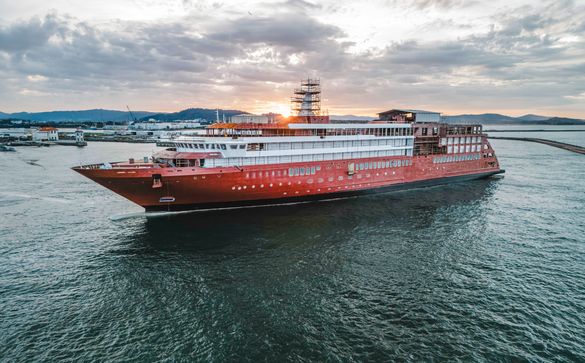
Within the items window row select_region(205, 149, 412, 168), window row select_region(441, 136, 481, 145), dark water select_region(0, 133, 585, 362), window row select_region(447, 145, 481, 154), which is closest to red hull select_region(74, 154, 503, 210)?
window row select_region(205, 149, 412, 168)

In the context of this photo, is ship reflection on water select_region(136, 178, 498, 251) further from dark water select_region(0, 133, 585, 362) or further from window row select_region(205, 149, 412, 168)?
window row select_region(205, 149, 412, 168)

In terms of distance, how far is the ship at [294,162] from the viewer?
34312 mm

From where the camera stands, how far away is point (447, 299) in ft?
66.4

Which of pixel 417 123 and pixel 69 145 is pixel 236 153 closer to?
pixel 417 123

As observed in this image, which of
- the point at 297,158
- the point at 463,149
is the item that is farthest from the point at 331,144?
the point at 463,149

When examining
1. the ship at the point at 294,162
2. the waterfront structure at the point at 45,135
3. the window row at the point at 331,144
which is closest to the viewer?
the ship at the point at 294,162

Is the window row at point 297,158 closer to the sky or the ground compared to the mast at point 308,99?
closer to the ground

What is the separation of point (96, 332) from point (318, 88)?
42255 mm

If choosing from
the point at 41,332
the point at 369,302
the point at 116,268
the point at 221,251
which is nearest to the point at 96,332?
the point at 41,332

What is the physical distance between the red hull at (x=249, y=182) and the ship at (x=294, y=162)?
103 millimetres

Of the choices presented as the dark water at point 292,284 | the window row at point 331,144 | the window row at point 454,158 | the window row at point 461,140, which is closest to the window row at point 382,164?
the window row at point 331,144

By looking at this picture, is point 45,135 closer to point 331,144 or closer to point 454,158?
point 331,144

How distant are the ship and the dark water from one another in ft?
9.67

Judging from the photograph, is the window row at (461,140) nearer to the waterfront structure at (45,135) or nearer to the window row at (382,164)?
the window row at (382,164)
